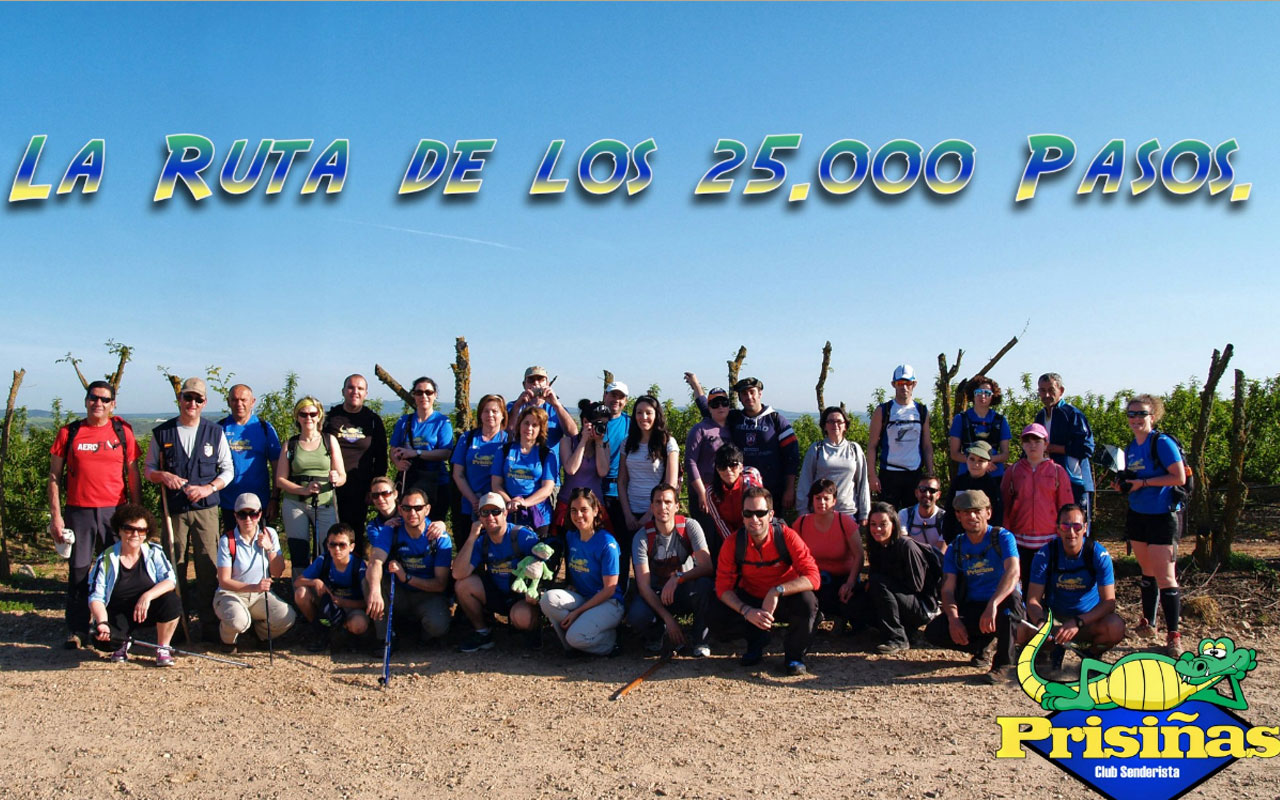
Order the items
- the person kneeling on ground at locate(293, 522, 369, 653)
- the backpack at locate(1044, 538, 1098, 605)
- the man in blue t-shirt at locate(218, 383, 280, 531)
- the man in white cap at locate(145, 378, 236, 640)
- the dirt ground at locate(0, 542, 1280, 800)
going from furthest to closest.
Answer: the man in blue t-shirt at locate(218, 383, 280, 531) → the man in white cap at locate(145, 378, 236, 640) → the person kneeling on ground at locate(293, 522, 369, 653) → the backpack at locate(1044, 538, 1098, 605) → the dirt ground at locate(0, 542, 1280, 800)

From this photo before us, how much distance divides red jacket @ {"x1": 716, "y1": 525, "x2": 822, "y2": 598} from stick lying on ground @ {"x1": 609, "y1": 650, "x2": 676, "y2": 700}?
0.61m

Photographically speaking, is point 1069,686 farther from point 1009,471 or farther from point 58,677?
point 58,677

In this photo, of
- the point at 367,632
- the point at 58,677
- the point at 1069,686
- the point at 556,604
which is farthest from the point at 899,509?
the point at 58,677

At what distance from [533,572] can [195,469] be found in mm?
2717

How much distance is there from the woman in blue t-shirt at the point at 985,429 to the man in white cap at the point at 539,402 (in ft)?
10.1

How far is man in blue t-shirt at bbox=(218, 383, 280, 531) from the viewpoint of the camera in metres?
6.84

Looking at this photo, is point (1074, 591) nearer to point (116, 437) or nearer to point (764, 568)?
point (764, 568)

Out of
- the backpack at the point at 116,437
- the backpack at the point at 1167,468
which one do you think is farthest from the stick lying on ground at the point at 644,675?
the backpack at the point at 116,437

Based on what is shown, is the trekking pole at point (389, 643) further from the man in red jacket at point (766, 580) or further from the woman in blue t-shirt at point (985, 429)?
the woman in blue t-shirt at point (985, 429)

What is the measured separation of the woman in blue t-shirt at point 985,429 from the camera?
6.88 m

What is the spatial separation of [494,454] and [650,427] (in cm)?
123

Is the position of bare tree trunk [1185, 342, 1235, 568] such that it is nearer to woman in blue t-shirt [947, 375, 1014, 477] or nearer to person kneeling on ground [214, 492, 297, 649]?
woman in blue t-shirt [947, 375, 1014, 477]

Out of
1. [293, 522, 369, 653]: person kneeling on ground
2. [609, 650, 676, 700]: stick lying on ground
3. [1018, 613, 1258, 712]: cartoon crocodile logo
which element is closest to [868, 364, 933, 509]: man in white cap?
[1018, 613, 1258, 712]: cartoon crocodile logo

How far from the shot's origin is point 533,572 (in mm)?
6234
